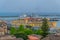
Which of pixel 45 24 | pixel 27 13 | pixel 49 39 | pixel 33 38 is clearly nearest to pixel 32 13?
pixel 27 13

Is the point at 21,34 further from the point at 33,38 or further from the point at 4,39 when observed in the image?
the point at 4,39

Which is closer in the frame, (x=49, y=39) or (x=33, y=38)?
(x=49, y=39)

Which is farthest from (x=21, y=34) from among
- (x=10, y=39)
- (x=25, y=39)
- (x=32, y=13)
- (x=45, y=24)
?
(x=32, y=13)

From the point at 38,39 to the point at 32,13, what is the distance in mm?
29619

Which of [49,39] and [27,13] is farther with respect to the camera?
[27,13]

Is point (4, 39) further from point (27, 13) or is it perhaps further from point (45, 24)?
point (27, 13)

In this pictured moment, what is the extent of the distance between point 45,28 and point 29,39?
13.1 ft

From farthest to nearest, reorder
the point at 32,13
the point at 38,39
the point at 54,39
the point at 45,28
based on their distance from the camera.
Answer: the point at 32,13 → the point at 45,28 → the point at 38,39 → the point at 54,39

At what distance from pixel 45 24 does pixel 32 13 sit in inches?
979

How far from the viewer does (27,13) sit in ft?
139

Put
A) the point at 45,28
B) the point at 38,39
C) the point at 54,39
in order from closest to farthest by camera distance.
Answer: the point at 54,39 → the point at 38,39 → the point at 45,28

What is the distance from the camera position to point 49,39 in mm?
8680

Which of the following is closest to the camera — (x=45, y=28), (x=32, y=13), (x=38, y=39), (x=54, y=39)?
(x=54, y=39)

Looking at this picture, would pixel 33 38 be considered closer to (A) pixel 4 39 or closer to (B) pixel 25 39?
(B) pixel 25 39
